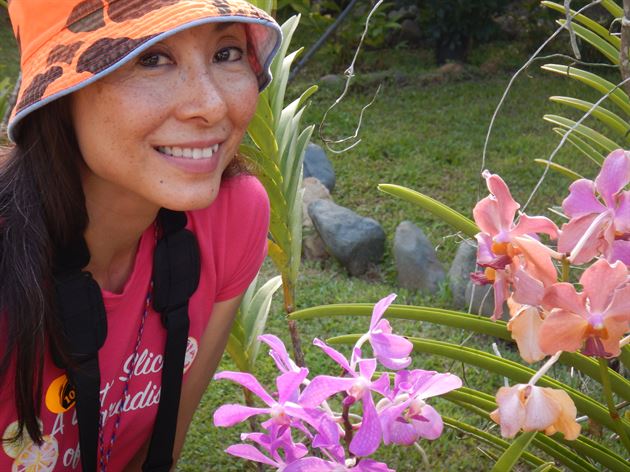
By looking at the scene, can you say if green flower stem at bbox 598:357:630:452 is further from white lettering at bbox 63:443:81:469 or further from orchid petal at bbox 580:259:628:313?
white lettering at bbox 63:443:81:469

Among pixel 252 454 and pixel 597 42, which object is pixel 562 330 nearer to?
pixel 252 454

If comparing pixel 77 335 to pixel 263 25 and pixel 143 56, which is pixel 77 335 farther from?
pixel 263 25

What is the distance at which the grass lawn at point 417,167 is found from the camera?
249 cm

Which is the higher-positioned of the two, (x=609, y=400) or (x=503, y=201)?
(x=503, y=201)

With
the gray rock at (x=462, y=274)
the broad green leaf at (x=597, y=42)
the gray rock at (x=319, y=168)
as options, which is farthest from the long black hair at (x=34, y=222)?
the gray rock at (x=319, y=168)

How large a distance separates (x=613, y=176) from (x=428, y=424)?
11.4 inches

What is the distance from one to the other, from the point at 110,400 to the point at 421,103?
4.34 m

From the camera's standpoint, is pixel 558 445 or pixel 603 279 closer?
pixel 603 279

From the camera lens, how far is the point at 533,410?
0.79 meters

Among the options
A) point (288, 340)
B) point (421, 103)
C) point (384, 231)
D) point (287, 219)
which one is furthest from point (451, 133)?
point (287, 219)

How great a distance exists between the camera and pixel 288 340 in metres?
3.00

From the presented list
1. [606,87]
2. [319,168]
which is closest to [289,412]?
[606,87]

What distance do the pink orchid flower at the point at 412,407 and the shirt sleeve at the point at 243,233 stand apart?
2.77 ft

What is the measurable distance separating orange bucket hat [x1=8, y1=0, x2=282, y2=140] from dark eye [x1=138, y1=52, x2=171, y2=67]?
0.05 meters
